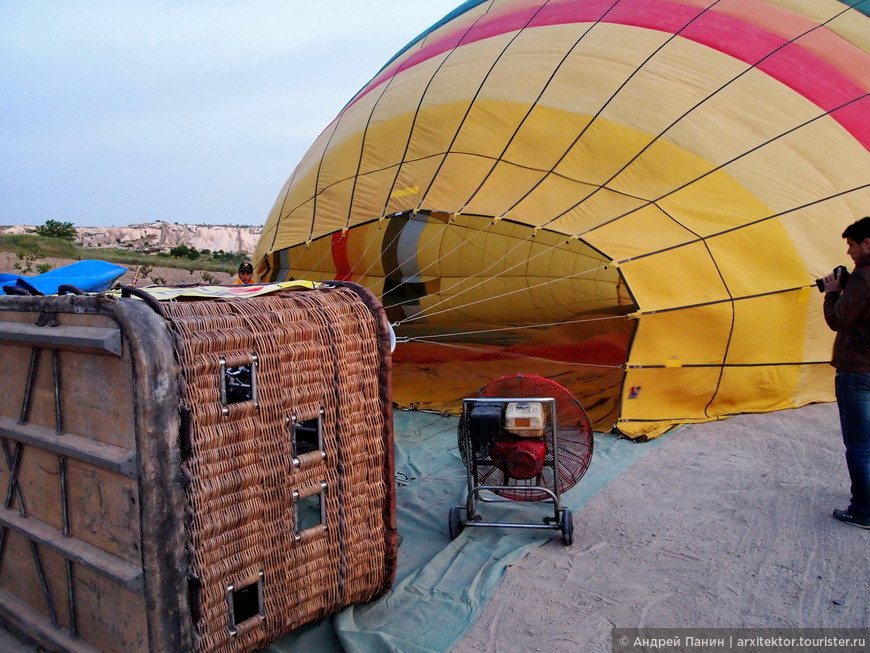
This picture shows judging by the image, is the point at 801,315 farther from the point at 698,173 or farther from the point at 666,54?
the point at 666,54

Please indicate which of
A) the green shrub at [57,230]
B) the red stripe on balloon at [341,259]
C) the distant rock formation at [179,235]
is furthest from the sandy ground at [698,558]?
the distant rock formation at [179,235]

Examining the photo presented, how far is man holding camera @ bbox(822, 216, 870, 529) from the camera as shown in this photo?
2.71 meters

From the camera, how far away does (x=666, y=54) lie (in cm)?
443

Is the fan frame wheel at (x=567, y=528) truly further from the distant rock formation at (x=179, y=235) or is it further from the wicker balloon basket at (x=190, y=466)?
the distant rock formation at (x=179, y=235)

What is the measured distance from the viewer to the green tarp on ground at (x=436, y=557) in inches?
84.0

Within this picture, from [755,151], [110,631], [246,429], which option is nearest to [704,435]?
[755,151]

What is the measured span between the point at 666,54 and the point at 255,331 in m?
3.62

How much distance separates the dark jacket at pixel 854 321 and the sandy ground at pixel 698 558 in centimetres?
64

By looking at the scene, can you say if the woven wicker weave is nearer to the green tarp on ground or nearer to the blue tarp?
the green tarp on ground

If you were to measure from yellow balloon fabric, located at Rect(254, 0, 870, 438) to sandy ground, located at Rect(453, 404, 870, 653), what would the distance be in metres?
0.63

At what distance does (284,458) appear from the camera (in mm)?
1962

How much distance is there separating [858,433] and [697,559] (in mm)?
856

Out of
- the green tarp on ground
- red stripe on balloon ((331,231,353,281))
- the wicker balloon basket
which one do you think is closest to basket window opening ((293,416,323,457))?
the wicker balloon basket

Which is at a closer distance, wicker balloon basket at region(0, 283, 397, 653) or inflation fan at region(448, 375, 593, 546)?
wicker balloon basket at region(0, 283, 397, 653)
